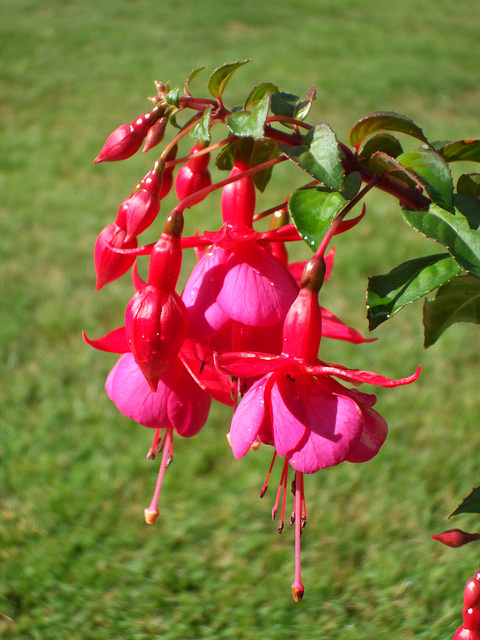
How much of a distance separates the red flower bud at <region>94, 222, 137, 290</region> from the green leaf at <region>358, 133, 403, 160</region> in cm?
18

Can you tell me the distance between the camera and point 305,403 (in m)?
0.44

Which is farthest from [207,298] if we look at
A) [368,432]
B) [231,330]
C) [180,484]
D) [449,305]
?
[180,484]

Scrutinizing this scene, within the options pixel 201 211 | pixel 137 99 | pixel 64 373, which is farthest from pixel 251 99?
pixel 137 99

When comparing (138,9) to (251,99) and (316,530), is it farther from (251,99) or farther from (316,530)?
(251,99)

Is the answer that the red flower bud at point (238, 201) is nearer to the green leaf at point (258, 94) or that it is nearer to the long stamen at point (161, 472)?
the green leaf at point (258, 94)

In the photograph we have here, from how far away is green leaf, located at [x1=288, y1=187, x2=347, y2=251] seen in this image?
1.48 feet

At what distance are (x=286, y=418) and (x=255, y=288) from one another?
0.08 m

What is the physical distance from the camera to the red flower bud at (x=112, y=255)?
19.3 inches

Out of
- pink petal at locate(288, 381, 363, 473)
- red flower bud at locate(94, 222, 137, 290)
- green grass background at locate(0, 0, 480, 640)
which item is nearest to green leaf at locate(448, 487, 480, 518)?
pink petal at locate(288, 381, 363, 473)

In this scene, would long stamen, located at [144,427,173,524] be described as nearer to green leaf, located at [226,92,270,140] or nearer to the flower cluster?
the flower cluster

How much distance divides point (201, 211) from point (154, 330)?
2049 millimetres

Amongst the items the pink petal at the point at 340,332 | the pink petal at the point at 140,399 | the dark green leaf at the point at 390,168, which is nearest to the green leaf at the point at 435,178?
the dark green leaf at the point at 390,168

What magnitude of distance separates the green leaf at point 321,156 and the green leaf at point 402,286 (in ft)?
0.28

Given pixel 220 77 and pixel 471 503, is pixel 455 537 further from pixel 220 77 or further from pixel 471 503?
pixel 220 77
